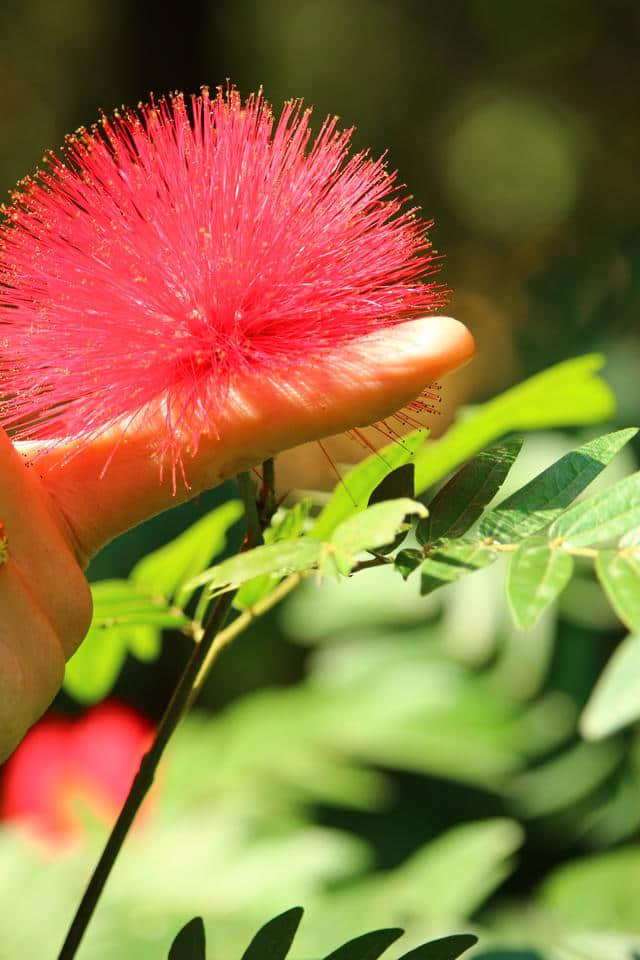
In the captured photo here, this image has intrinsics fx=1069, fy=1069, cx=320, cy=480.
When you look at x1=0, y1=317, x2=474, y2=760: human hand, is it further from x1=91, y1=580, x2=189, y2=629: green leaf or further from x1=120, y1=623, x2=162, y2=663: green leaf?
x1=120, y1=623, x2=162, y2=663: green leaf

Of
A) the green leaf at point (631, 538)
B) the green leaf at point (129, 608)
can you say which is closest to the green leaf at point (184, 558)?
the green leaf at point (129, 608)

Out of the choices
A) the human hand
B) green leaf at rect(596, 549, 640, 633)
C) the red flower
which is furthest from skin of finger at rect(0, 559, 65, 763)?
the red flower

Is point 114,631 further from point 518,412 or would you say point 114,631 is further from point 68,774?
point 68,774

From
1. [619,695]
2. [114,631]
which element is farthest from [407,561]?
[114,631]

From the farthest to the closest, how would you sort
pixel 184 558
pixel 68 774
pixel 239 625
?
pixel 68 774
pixel 184 558
pixel 239 625

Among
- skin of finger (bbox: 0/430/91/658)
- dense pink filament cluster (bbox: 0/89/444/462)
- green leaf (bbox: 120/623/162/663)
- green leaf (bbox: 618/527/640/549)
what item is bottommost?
green leaf (bbox: 120/623/162/663)

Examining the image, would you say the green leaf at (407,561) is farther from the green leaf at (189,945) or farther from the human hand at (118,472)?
the green leaf at (189,945)

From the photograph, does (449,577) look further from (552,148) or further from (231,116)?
(552,148)
